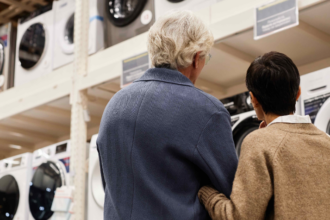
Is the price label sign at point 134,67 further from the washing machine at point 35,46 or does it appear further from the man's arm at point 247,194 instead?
the man's arm at point 247,194

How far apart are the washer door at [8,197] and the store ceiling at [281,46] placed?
1.44m

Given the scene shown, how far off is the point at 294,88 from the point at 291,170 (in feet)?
0.57

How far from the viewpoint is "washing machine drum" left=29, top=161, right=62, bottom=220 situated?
2529 millimetres

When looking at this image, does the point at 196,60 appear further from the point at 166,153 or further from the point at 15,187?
the point at 15,187

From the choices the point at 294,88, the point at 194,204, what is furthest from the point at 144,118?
the point at 294,88

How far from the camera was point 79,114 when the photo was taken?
7.61 feet

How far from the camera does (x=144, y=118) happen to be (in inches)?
29.4

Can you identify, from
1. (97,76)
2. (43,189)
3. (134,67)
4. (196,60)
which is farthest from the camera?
(43,189)

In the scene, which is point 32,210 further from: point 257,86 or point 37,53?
point 257,86

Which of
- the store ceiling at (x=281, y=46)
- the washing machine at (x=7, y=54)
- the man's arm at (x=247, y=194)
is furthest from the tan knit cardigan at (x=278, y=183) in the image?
the washing machine at (x=7, y=54)

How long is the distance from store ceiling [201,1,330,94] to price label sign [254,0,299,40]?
142mm

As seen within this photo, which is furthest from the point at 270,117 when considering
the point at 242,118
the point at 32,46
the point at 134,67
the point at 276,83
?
the point at 32,46

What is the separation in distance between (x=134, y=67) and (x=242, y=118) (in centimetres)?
57

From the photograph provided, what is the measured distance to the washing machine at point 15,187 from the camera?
269 cm
